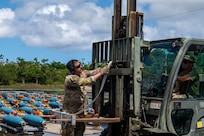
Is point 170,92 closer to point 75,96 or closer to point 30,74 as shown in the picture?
point 75,96

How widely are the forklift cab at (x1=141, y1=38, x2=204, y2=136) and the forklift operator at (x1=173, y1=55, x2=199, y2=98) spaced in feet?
0.13

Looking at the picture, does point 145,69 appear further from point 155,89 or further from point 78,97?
point 78,97

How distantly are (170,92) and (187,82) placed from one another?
42 cm

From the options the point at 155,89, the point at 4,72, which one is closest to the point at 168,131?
the point at 155,89

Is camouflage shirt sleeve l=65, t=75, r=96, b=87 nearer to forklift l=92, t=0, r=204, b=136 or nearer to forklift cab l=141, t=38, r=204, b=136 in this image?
forklift l=92, t=0, r=204, b=136

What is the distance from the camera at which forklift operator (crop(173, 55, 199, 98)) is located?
21.0ft

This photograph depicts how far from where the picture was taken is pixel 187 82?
652 centimetres

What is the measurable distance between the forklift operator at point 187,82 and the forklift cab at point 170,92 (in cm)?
4

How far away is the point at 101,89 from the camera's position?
7230mm

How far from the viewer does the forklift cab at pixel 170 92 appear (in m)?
6.30

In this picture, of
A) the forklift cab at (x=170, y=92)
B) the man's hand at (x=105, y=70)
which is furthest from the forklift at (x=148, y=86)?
the man's hand at (x=105, y=70)

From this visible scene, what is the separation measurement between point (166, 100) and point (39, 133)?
A: 149 inches

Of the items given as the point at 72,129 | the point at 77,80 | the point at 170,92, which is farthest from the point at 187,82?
the point at 72,129

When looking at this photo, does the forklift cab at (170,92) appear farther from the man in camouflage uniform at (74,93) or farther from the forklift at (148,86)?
the man in camouflage uniform at (74,93)
